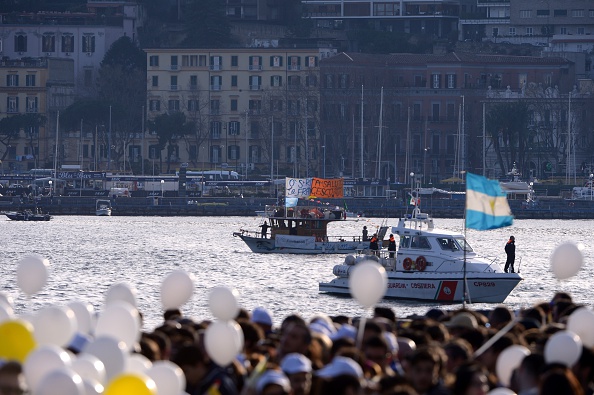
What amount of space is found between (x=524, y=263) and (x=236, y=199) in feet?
158

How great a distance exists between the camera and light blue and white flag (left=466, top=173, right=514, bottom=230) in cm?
2505

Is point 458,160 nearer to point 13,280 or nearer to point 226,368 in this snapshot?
point 13,280

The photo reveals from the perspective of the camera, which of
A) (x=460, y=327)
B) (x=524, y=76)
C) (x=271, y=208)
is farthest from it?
(x=524, y=76)

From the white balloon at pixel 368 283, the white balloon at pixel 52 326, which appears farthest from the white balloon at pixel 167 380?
the white balloon at pixel 368 283

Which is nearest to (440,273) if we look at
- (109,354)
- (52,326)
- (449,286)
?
(449,286)

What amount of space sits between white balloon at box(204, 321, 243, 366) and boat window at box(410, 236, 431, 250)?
2650cm

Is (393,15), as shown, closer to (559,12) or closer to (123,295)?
(559,12)

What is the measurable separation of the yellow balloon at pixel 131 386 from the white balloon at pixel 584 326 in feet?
17.9

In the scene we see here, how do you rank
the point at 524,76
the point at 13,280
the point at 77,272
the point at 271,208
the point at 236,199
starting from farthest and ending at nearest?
the point at 524,76 → the point at 236,199 → the point at 271,208 → the point at 77,272 → the point at 13,280

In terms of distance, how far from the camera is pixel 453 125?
4825 inches

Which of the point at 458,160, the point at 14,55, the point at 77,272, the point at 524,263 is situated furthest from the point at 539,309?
the point at 14,55

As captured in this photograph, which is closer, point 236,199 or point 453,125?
point 236,199

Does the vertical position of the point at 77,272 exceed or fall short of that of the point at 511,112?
it falls short

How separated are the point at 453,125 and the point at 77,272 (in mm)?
68178
